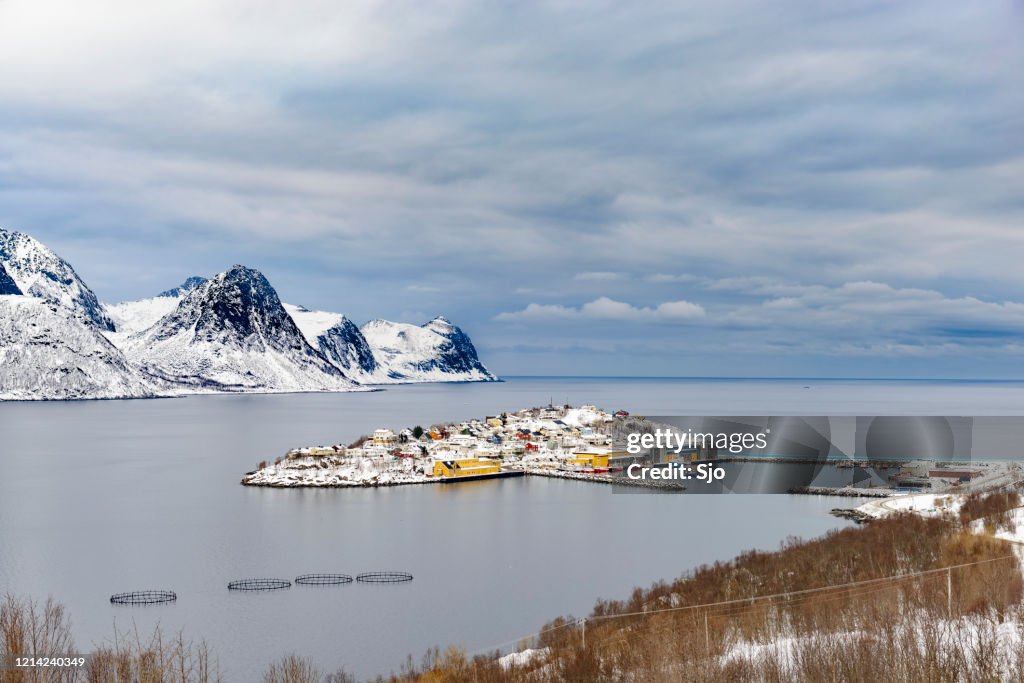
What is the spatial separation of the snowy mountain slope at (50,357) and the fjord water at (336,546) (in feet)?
313

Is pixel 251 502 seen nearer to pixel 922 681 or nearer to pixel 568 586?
pixel 568 586

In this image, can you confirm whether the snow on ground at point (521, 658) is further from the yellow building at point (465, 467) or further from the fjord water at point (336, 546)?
the yellow building at point (465, 467)

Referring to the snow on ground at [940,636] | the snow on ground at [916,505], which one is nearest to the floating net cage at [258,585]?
the snow on ground at [940,636]

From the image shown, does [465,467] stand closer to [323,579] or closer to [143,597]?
[323,579]

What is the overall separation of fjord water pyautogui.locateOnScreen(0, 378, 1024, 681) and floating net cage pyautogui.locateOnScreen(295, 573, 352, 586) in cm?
66

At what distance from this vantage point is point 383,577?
29406mm

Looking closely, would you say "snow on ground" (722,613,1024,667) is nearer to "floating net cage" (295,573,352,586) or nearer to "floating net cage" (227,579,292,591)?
"floating net cage" (295,573,352,586)

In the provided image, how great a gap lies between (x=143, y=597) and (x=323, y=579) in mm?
5579

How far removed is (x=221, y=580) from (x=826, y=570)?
61.6 feet

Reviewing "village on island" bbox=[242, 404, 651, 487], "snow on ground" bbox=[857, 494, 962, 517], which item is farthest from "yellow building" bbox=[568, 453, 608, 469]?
"snow on ground" bbox=[857, 494, 962, 517]

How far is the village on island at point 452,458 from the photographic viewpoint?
5644 centimetres

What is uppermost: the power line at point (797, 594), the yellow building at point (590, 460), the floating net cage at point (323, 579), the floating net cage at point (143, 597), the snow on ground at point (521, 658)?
the power line at point (797, 594)

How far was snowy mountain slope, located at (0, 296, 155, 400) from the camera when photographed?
151 metres

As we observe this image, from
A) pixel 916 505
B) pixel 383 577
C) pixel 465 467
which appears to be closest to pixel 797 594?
pixel 383 577
